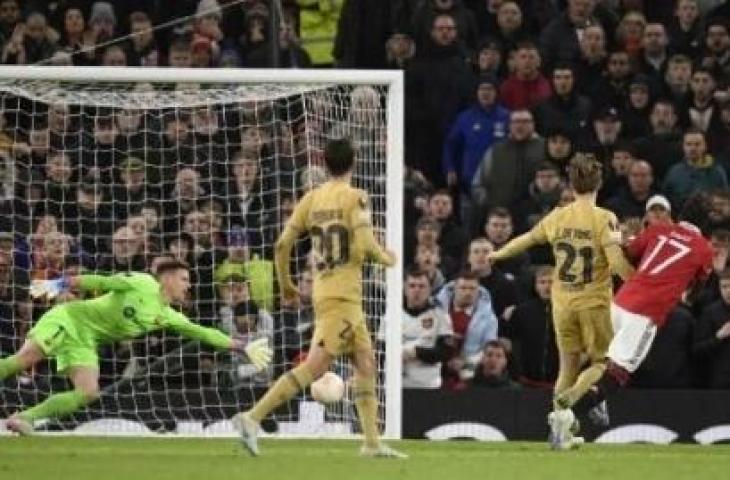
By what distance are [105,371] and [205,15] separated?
15.1 ft

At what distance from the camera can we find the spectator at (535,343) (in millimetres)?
21438

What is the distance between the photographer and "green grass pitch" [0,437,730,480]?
15.3 meters

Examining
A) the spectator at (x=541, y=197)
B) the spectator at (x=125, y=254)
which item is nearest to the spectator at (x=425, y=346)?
the spectator at (x=541, y=197)

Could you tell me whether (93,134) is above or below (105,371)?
above

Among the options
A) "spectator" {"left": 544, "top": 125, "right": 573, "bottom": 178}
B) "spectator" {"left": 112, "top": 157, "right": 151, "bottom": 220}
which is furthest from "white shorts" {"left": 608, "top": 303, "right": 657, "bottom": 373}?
"spectator" {"left": 544, "top": 125, "right": 573, "bottom": 178}

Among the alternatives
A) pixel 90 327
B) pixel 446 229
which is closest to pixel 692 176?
pixel 446 229

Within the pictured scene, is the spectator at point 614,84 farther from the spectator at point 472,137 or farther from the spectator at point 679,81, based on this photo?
the spectator at point 472,137

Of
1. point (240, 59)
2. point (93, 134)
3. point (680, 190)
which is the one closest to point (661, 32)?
point (680, 190)

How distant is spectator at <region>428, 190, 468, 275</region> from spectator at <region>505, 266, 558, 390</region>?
1.29 metres

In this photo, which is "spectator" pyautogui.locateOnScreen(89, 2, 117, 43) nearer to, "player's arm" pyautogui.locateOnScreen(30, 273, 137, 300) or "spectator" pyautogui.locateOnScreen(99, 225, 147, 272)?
"spectator" pyautogui.locateOnScreen(99, 225, 147, 272)

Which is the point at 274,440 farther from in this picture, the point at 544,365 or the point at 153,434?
the point at 544,365

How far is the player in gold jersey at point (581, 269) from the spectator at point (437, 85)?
5.99m

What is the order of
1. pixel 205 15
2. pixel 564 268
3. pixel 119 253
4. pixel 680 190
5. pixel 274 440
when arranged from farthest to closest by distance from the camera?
1. pixel 205 15
2. pixel 680 190
3. pixel 119 253
4. pixel 274 440
5. pixel 564 268

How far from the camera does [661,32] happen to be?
23922 millimetres
